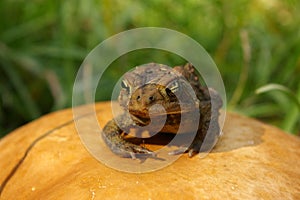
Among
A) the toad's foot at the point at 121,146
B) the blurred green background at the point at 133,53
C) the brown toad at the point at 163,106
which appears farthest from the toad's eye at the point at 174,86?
the blurred green background at the point at 133,53

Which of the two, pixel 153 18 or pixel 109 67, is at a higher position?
pixel 153 18

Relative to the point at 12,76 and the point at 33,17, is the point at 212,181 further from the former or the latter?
the point at 33,17

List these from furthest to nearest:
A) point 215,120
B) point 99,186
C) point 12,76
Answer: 1. point 12,76
2. point 215,120
3. point 99,186

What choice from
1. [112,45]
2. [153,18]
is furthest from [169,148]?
[153,18]

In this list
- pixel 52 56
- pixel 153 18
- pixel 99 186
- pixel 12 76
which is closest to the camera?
pixel 99 186

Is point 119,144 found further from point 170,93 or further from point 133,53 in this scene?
point 133,53

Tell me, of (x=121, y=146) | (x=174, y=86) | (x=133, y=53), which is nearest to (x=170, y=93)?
(x=174, y=86)

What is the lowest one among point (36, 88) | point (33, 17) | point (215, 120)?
point (36, 88)
